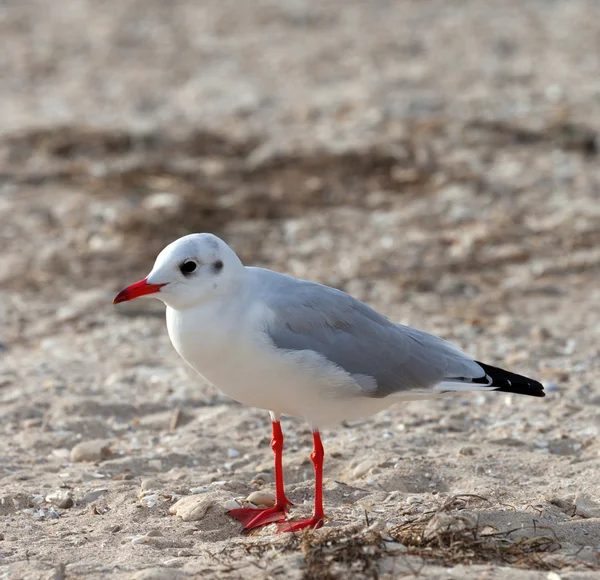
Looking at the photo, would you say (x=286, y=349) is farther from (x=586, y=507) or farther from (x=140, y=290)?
(x=586, y=507)

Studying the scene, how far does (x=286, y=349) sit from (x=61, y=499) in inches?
54.3

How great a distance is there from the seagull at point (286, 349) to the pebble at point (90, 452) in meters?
1.13

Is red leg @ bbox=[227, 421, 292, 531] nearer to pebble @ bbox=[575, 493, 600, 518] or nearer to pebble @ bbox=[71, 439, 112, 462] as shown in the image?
pebble @ bbox=[71, 439, 112, 462]

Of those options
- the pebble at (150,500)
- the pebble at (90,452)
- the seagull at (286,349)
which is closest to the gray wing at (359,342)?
the seagull at (286,349)

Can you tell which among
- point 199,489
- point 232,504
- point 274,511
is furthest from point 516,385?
point 199,489

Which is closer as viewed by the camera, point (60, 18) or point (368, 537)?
point (368, 537)

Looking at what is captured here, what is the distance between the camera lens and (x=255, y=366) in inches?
174

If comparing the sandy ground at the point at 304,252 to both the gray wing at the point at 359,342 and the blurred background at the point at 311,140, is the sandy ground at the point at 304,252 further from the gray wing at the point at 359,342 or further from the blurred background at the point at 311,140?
the gray wing at the point at 359,342

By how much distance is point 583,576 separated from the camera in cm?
378

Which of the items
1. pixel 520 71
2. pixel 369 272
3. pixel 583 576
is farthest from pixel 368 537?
pixel 520 71

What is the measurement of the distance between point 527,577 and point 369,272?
4.93 m

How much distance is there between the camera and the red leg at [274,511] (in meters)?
4.65

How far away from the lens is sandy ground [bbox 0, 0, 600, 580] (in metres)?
4.45

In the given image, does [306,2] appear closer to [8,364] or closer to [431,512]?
[8,364]
